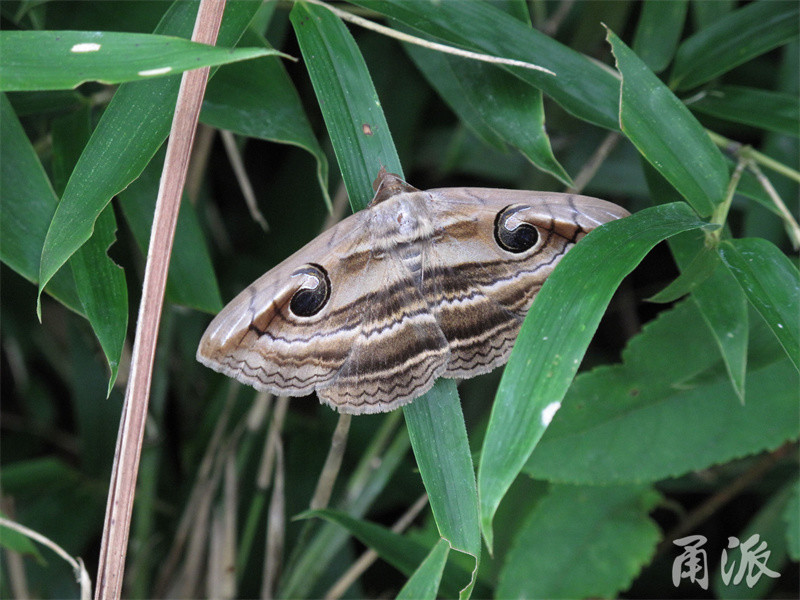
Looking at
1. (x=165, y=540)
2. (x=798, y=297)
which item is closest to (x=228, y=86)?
(x=798, y=297)

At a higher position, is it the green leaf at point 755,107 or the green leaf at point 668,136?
the green leaf at point 755,107

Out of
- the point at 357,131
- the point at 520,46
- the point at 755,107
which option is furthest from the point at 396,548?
the point at 755,107

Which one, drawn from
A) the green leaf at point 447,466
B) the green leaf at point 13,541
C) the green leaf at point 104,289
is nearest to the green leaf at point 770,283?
the green leaf at point 447,466

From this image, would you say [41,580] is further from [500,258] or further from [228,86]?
[500,258]

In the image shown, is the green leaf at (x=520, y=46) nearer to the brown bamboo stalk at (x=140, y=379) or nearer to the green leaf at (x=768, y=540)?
the brown bamboo stalk at (x=140, y=379)

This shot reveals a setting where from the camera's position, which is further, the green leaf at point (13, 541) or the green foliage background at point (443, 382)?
the green leaf at point (13, 541)

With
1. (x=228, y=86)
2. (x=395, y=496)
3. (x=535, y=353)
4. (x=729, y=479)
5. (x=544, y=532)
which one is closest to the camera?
(x=535, y=353)
